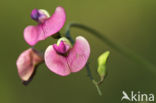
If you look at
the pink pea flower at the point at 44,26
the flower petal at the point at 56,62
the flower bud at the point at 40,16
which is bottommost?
the flower petal at the point at 56,62

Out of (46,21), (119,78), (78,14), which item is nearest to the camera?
(46,21)

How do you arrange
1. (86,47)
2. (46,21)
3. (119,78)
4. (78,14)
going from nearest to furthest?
(86,47)
(46,21)
(119,78)
(78,14)

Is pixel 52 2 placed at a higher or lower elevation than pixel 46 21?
higher

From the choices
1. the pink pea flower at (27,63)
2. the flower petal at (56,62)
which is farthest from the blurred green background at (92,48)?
the flower petal at (56,62)

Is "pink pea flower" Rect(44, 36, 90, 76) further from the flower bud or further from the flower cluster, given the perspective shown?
the flower bud

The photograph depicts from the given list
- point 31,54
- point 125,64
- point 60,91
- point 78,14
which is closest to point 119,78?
point 125,64

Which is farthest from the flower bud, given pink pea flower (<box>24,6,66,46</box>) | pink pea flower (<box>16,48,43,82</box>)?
pink pea flower (<box>16,48,43,82</box>)

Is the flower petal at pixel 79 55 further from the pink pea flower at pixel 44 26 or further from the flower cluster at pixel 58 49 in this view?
the pink pea flower at pixel 44 26

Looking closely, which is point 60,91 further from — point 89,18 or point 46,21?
point 46,21
